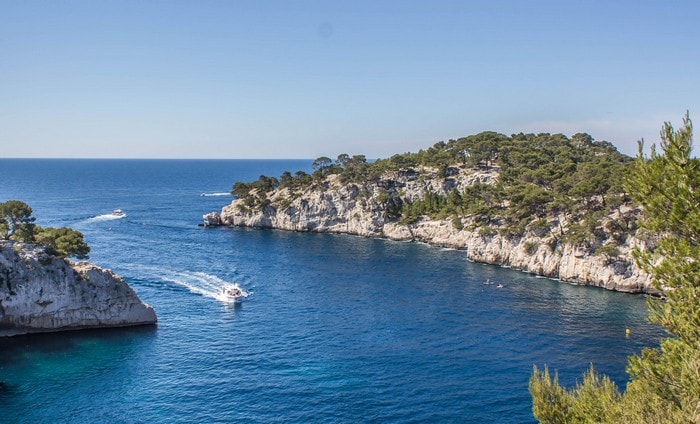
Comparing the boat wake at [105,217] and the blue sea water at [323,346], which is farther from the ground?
the boat wake at [105,217]

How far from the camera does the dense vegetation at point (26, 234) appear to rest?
6406 centimetres

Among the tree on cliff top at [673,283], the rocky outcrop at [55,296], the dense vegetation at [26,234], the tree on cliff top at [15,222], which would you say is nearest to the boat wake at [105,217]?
the dense vegetation at [26,234]

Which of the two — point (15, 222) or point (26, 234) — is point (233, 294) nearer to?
point (26, 234)

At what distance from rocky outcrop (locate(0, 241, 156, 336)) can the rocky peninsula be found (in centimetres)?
6656

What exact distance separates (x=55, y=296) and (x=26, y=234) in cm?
1287

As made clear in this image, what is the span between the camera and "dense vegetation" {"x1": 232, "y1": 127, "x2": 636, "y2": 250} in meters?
89.4

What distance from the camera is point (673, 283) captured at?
21.1 meters

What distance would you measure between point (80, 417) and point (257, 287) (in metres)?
40.9

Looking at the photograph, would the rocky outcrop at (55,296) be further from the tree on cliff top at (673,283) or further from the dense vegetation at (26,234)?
the tree on cliff top at (673,283)

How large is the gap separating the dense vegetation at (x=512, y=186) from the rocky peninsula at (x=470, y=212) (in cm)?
26

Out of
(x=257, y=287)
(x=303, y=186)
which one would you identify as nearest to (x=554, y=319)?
(x=257, y=287)

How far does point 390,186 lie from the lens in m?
137

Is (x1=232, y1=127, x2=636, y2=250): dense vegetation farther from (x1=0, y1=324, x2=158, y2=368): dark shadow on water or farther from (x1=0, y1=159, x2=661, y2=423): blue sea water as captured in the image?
(x1=0, y1=324, x2=158, y2=368): dark shadow on water

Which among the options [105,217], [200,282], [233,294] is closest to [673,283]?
[233,294]
